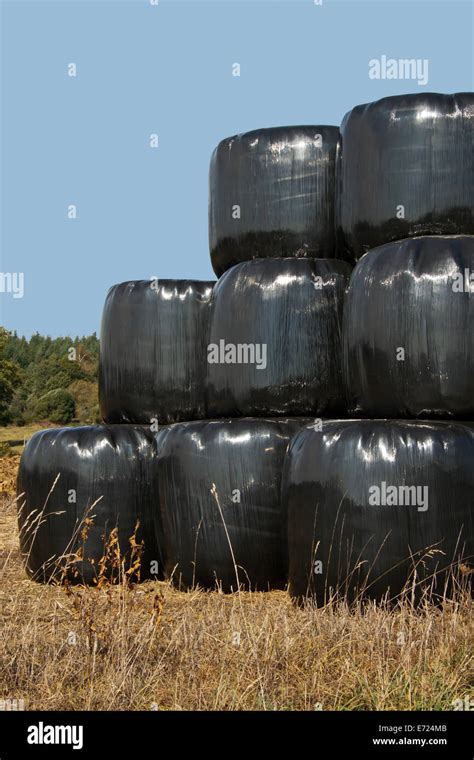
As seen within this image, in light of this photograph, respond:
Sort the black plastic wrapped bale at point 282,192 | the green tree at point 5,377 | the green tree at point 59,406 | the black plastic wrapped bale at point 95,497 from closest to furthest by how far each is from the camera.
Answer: the black plastic wrapped bale at point 282,192
the black plastic wrapped bale at point 95,497
the green tree at point 5,377
the green tree at point 59,406

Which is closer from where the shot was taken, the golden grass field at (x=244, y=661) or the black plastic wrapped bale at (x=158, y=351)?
the golden grass field at (x=244, y=661)

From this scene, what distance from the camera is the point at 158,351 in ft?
27.4

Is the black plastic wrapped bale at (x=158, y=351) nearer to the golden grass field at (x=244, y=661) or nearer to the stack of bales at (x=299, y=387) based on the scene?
the stack of bales at (x=299, y=387)

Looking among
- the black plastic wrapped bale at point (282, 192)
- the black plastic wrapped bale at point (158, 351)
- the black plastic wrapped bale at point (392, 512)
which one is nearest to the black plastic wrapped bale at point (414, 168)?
the black plastic wrapped bale at point (282, 192)

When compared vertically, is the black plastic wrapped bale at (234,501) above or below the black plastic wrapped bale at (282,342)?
below

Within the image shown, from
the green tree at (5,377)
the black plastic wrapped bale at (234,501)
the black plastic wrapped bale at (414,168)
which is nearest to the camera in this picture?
the black plastic wrapped bale at (414,168)

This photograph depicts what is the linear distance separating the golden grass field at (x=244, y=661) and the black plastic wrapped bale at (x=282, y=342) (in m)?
1.82

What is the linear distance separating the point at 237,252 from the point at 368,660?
3797 mm

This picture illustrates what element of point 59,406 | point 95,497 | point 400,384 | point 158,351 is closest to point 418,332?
point 400,384

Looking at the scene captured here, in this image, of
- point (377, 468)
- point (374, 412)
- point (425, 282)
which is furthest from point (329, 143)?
point (377, 468)

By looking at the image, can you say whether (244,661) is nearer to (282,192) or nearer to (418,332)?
(418,332)

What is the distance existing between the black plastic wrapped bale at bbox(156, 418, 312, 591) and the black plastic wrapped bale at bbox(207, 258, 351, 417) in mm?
184

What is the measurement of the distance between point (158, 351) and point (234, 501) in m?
1.50

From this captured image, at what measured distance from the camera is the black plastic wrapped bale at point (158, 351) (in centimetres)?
827
